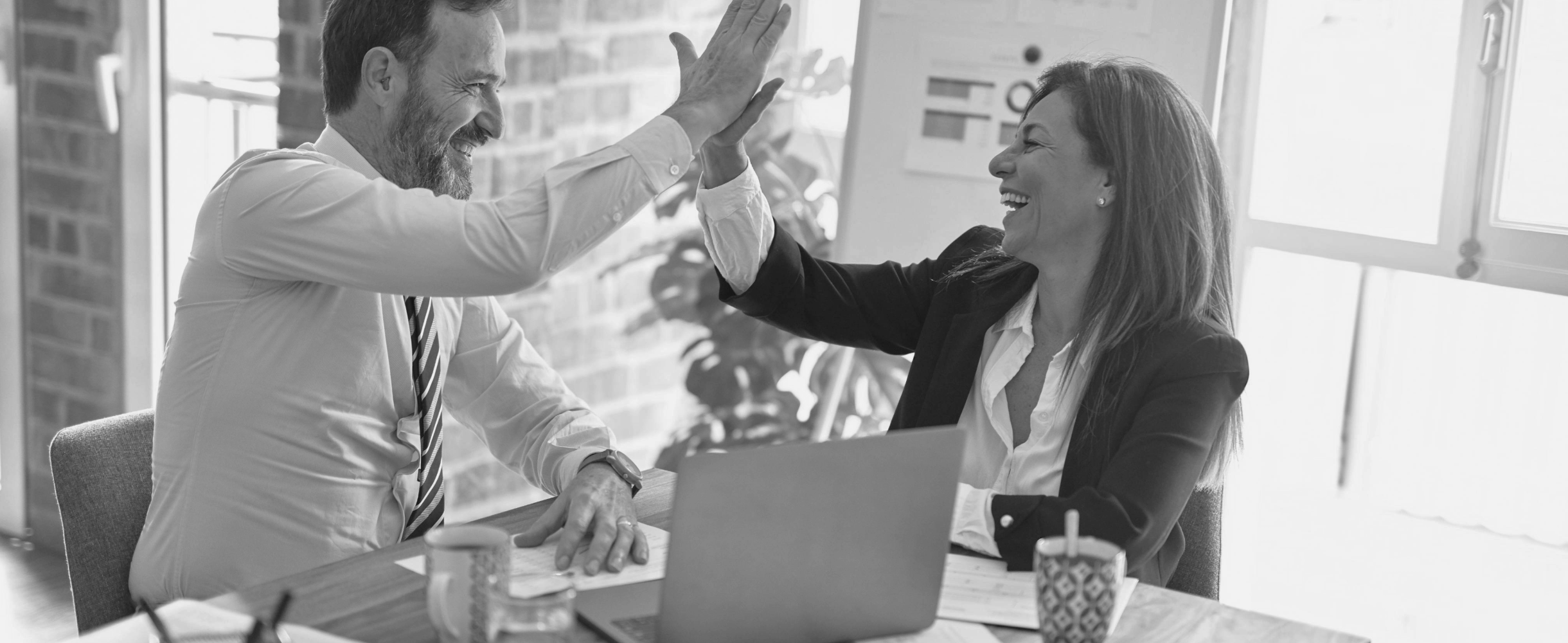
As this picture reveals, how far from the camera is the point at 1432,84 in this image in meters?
2.88

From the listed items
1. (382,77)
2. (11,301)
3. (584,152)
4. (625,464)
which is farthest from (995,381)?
(11,301)

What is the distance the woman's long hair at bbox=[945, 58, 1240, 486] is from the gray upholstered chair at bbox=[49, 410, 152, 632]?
47.2 inches

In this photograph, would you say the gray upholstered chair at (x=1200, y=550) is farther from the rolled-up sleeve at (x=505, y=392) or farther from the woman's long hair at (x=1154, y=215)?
the rolled-up sleeve at (x=505, y=392)

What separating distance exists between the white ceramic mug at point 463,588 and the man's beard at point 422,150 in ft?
2.40

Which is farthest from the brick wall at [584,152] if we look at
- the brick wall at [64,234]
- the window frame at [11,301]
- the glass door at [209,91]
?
the window frame at [11,301]

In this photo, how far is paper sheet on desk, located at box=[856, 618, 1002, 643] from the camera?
1346 mm

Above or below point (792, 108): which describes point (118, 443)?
below

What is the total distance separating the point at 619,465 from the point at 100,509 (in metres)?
0.63

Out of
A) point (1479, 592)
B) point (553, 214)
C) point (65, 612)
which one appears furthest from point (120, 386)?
point (1479, 592)

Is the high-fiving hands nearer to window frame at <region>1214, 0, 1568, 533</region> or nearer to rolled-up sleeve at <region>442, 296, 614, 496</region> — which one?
rolled-up sleeve at <region>442, 296, 614, 496</region>

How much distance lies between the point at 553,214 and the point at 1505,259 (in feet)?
6.60

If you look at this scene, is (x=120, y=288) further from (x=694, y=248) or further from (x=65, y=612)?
(x=694, y=248)

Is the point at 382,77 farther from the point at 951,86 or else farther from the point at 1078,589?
the point at 951,86

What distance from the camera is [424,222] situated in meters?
1.58
